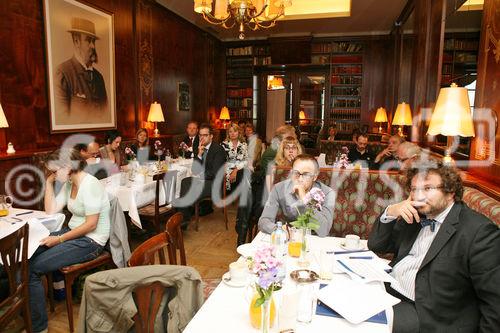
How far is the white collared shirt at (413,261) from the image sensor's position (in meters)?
1.76

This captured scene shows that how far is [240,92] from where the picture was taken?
10367 mm

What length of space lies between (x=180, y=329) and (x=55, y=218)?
1.82m

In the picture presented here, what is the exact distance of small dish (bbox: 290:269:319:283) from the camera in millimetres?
1610

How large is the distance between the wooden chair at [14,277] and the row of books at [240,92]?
28.1 ft

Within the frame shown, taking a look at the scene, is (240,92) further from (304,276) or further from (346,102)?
(304,276)

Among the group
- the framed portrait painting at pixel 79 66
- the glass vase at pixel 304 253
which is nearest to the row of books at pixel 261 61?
the framed portrait painting at pixel 79 66

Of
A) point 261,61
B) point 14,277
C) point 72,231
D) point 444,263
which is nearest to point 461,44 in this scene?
point 261,61

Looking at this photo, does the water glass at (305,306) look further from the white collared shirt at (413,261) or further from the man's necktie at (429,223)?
the man's necktie at (429,223)

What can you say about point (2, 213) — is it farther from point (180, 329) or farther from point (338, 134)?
point (338, 134)

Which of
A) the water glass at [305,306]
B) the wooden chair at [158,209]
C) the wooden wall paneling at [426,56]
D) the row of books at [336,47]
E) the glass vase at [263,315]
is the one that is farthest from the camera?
the row of books at [336,47]

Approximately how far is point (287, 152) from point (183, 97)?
17.1 ft

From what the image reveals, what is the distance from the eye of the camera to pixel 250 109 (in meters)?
10.3

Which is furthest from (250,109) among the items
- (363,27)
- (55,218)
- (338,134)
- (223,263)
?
(55,218)

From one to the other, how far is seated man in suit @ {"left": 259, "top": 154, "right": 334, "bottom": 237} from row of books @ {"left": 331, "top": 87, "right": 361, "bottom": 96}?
24.8ft
